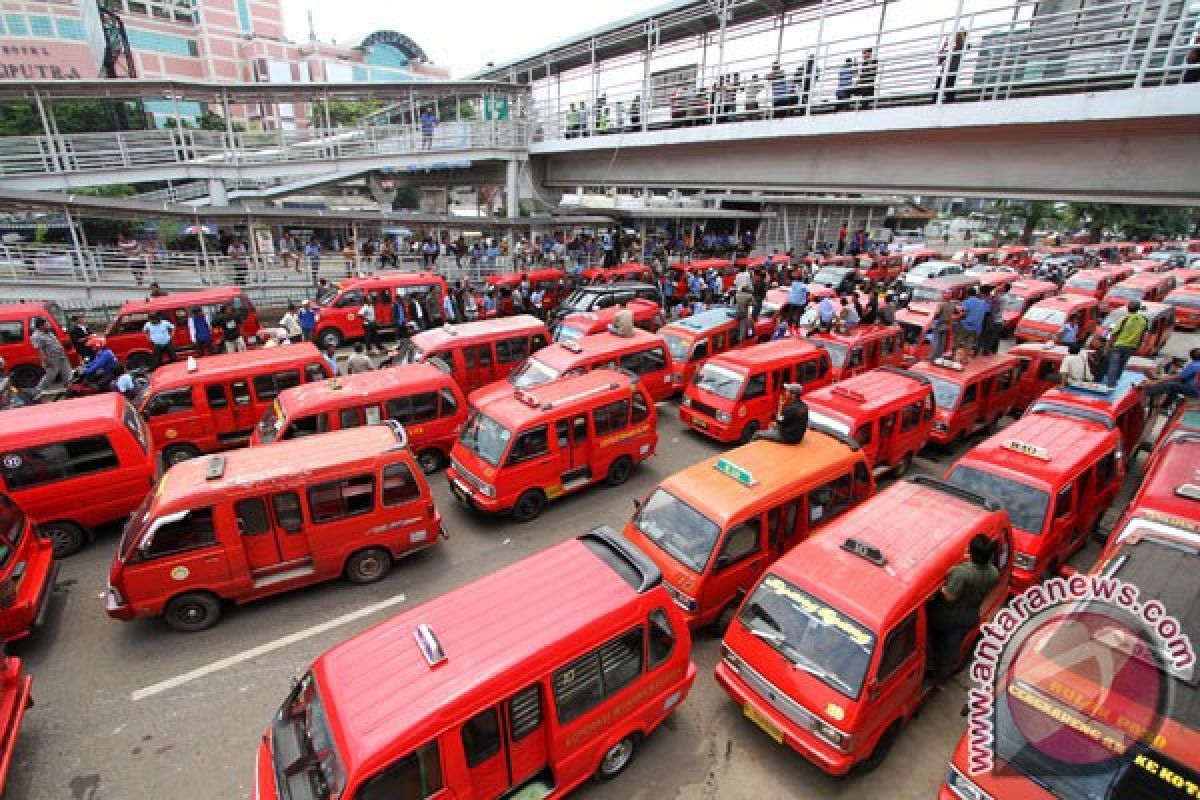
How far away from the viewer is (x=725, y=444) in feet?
38.1

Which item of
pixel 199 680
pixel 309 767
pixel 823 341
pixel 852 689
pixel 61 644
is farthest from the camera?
pixel 823 341

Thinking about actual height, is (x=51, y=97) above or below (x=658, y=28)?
below

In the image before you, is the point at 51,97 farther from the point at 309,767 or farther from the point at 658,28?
the point at 309,767

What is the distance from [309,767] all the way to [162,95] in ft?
85.0

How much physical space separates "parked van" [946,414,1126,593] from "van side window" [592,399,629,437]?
4776 mm

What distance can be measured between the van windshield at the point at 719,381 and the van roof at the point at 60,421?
9.52 m

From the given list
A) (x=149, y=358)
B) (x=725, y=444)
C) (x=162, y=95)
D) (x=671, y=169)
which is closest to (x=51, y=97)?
(x=162, y=95)

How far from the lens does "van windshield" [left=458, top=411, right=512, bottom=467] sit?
8531 mm

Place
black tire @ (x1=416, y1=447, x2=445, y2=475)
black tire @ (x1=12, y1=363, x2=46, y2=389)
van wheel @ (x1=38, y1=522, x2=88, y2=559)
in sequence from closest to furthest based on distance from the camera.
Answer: van wheel @ (x1=38, y1=522, x2=88, y2=559) < black tire @ (x1=416, y1=447, x2=445, y2=475) < black tire @ (x1=12, y1=363, x2=46, y2=389)

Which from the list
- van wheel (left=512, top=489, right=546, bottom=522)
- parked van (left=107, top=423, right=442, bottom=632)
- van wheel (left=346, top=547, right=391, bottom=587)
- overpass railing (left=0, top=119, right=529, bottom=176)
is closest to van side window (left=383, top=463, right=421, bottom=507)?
parked van (left=107, top=423, right=442, bottom=632)

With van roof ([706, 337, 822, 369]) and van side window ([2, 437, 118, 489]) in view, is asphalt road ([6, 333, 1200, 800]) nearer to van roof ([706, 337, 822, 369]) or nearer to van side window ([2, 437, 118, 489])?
van side window ([2, 437, 118, 489])

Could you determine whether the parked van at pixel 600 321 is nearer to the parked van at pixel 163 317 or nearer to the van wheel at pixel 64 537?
the parked van at pixel 163 317

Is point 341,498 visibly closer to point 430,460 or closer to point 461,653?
point 430,460

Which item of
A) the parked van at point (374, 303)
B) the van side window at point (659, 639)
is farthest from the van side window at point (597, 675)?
the parked van at point (374, 303)
